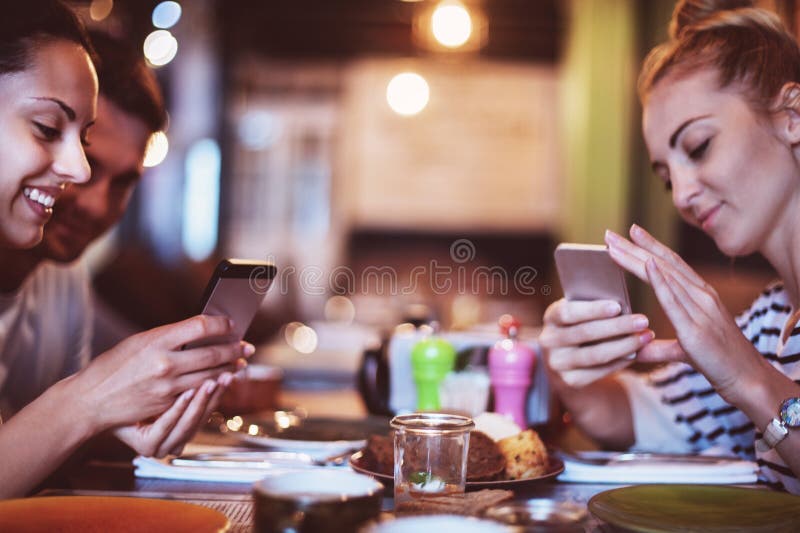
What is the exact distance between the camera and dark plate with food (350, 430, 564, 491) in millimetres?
1080

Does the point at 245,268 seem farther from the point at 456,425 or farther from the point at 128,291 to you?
the point at 128,291

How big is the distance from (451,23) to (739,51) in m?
2.51

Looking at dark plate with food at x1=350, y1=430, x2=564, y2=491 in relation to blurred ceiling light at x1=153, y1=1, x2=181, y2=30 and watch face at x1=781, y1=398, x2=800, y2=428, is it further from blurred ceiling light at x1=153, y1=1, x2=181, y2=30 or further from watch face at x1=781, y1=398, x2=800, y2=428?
blurred ceiling light at x1=153, y1=1, x2=181, y2=30

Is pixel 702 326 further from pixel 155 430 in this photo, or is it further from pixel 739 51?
pixel 155 430

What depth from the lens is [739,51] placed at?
140 centimetres

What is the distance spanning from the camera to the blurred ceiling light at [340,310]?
552cm

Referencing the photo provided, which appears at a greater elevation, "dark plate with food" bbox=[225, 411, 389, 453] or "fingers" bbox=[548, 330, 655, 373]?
"fingers" bbox=[548, 330, 655, 373]

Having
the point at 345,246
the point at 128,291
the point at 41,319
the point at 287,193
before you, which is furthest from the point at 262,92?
the point at 41,319

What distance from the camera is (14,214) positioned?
4.17 feet

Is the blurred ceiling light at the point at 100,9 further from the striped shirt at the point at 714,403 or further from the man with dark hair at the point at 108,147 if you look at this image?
the striped shirt at the point at 714,403

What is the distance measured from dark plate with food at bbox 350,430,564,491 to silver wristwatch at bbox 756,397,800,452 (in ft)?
1.00

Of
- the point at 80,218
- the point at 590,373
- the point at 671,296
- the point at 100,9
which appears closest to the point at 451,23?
the point at 100,9

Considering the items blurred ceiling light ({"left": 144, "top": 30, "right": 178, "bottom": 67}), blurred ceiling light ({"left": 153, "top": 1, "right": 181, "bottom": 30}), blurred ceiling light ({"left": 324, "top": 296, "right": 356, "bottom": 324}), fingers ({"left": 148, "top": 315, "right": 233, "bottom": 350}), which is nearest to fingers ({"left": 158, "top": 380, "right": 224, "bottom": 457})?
fingers ({"left": 148, "top": 315, "right": 233, "bottom": 350})

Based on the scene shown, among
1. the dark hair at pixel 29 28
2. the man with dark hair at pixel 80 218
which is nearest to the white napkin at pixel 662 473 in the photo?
the dark hair at pixel 29 28
